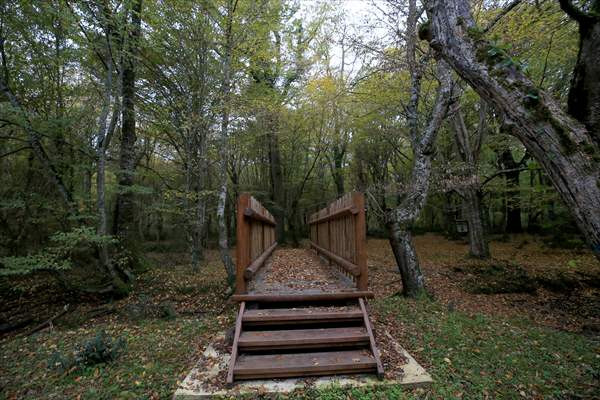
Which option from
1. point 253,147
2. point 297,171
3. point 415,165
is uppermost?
point 253,147

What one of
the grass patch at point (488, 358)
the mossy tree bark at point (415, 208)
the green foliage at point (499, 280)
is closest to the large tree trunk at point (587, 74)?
the grass patch at point (488, 358)

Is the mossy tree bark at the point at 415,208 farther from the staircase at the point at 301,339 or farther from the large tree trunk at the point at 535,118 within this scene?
the large tree trunk at the point at 535,118

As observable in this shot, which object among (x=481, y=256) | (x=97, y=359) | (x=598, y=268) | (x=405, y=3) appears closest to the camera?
(x=97, y=359)

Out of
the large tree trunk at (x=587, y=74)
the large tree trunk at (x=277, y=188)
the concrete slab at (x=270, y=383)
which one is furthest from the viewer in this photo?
the large tree trunk at (x=277, y=188)

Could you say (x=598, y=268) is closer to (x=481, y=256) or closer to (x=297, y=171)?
(x=481, y=256)

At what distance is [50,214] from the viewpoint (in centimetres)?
763

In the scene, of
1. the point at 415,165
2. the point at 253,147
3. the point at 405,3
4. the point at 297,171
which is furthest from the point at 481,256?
the point at 253,147

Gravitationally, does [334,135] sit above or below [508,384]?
above

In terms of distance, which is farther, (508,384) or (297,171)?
(297,171)

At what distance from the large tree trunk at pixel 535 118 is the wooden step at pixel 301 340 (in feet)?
7.56

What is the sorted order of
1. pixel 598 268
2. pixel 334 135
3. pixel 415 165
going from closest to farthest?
pixel 415 165
pixel 598 268
pixel 334 135

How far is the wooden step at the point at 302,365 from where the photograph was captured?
9.32 feet

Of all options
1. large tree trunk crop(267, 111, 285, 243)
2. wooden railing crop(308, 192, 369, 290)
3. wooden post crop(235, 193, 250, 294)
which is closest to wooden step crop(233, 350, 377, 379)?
wooden post crop(235, 193, 250, 294)

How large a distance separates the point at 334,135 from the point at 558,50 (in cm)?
941
